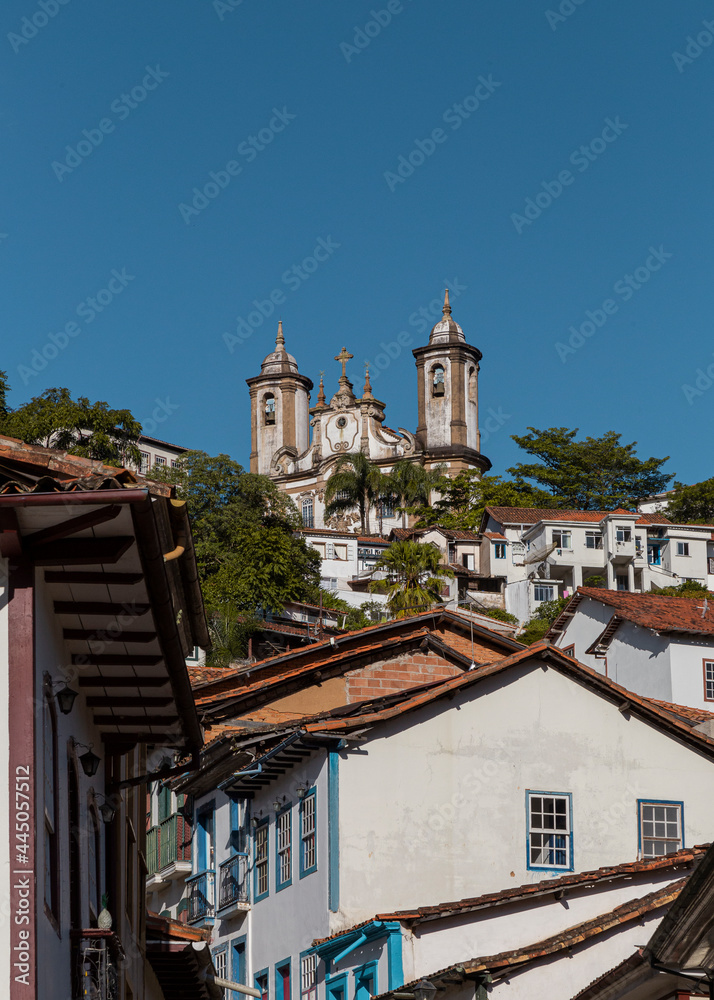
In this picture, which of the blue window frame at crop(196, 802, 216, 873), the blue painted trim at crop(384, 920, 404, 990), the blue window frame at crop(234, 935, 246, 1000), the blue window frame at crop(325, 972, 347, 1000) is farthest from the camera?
the blue window frame at crop(196, 802, 216, 873)

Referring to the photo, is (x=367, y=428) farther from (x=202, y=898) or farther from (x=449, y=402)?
(x=202, y=898)

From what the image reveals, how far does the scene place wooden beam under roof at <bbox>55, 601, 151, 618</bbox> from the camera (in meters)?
9.97

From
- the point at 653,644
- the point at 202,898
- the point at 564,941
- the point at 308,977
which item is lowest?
the point at 308,977

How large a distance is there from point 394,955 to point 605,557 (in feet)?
244

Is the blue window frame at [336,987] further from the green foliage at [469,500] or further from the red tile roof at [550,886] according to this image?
the green foliage at [469,500]

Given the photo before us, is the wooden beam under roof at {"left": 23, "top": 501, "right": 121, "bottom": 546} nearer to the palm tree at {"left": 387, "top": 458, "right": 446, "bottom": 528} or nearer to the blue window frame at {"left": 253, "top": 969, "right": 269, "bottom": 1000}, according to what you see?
the blue window frame at {"left": 253, "top": 969, "right": 269, "bottom": 1000}

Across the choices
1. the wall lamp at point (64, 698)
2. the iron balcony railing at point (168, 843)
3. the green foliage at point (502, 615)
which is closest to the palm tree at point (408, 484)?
the green foliage at point (502, 615)

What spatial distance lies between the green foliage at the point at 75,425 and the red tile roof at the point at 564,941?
56.2 meters

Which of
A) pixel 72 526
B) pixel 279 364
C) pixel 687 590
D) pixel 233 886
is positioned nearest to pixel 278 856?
pixel 233 886

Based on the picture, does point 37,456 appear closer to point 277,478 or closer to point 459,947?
point 459,947

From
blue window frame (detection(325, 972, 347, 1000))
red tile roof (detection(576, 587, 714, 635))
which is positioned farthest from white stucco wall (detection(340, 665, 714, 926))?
red tile roof (detection(576, 587, 714, 635))

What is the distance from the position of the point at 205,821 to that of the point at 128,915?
13.6 m

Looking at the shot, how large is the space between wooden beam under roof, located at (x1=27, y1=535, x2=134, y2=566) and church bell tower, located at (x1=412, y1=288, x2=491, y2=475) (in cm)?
10750

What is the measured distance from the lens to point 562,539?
9331 centimetres
